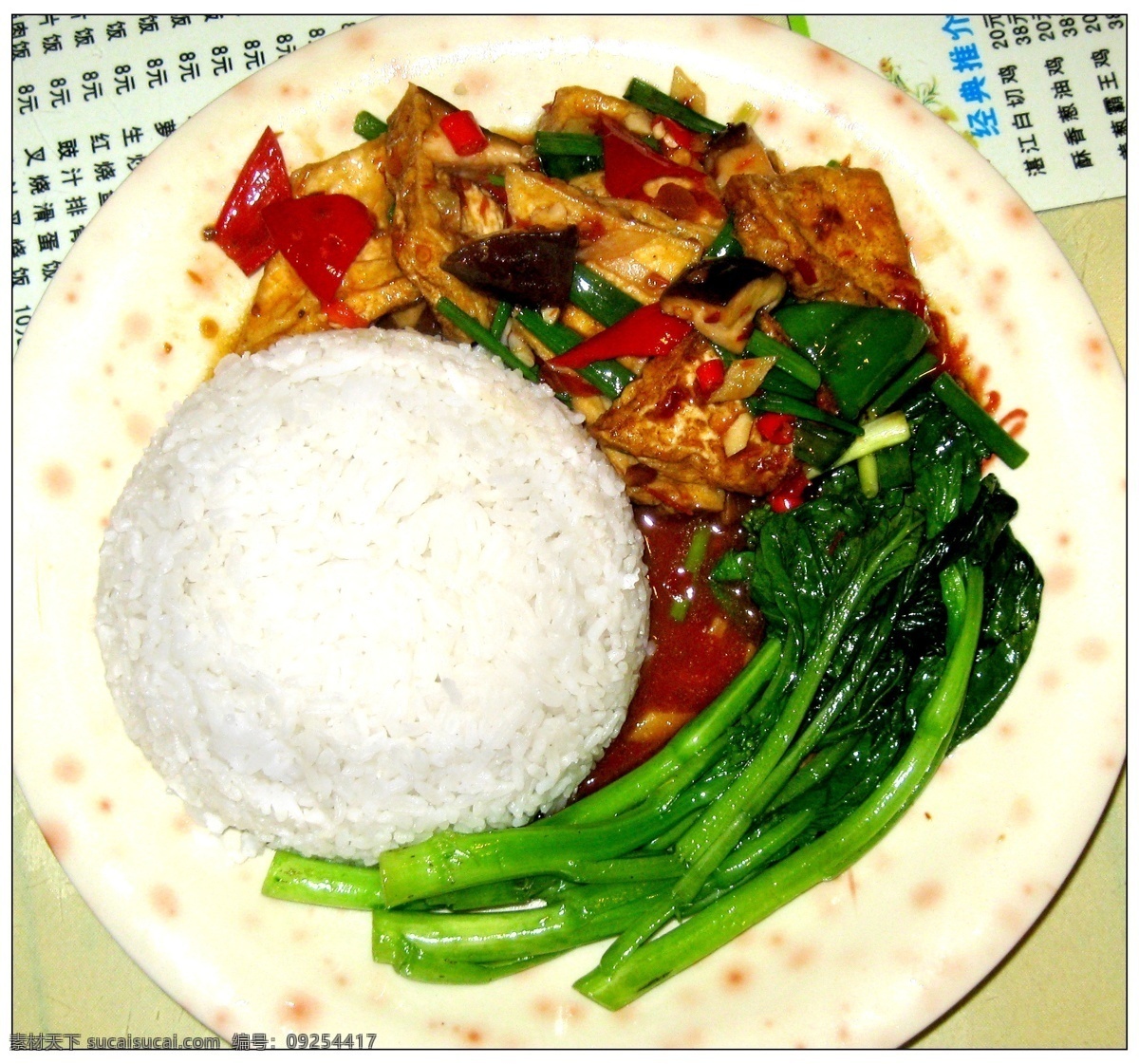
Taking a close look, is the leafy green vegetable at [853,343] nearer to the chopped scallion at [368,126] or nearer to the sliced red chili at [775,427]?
the sliced red chili at [775,427]

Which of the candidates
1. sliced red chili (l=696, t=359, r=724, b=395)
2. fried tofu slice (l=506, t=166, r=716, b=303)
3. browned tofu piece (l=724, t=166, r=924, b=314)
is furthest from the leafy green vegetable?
fried tofu slice (l=506, t=166, r=716, b=303)

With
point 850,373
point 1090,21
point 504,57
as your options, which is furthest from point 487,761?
point 1090,21

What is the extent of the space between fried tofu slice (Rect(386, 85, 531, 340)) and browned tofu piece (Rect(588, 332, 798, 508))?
640 millimetres

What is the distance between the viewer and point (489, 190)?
135 inches

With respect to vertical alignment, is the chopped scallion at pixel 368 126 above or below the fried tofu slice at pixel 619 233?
above

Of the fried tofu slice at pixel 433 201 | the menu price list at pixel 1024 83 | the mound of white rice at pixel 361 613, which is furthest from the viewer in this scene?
the menu price list at pixel 1024 83

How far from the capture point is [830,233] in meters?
3.33

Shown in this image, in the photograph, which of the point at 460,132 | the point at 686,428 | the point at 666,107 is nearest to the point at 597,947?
the point at 686,428

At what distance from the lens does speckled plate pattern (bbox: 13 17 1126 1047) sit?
9.93 ft

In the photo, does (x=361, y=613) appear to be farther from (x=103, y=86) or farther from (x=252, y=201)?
(x=103, y=86)

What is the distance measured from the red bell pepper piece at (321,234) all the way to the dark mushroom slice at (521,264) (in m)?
0.49

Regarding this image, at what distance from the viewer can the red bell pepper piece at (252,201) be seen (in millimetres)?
3447

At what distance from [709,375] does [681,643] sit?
1.03 metres

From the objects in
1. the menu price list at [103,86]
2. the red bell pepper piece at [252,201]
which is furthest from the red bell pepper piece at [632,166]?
the menu price list at [103,86]
